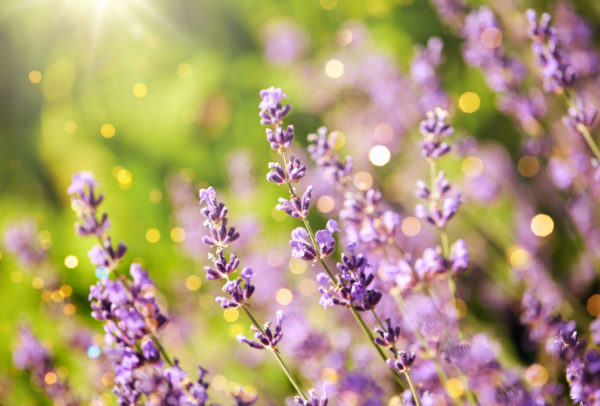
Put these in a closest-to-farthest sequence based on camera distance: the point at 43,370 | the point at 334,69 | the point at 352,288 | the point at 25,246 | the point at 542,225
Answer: the point at 352,288 < the point at 43,370 < the point at 542,225 < the point at 25,246 < the point at 334,69

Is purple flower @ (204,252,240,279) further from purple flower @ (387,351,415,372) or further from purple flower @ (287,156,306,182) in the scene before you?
purple flower @ (387,351,415,372)

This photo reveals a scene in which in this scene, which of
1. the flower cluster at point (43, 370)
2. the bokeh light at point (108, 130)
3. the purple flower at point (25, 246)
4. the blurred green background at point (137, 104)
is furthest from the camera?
the bokeh light at point (108, 130)

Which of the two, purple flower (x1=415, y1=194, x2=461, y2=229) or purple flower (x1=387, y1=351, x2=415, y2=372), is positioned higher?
purple flower (x1=415, y1=194, x2=461, y2=229)

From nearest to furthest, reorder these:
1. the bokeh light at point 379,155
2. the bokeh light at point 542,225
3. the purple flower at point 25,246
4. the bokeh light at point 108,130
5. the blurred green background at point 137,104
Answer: the bokeh light at point 542,225
the purple flower at point 25,246
the bokeh light at point 379,155
the blurred green background at point 137,104
the bokeh light at point 108,130

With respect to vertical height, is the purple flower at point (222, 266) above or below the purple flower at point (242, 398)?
above

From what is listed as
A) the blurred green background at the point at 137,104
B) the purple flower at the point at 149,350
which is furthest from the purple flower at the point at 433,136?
Answer: the blurred green background at the point at 137,104

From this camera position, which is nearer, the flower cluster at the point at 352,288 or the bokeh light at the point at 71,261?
the flower cluster at the point at 352,288

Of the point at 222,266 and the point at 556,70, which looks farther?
the point at 556,70

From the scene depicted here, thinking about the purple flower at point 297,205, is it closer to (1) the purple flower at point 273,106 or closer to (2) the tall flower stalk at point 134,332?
(1) the purple flower at point 273,106

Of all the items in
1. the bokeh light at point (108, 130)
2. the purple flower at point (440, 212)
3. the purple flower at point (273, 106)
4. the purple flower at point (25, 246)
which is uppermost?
the bokeh light at point (108, 130)

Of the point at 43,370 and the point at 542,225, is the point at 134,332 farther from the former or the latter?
the point at 542,225

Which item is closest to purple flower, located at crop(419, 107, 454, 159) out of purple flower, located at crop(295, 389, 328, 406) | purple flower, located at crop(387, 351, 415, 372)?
purple flower, located at crop(387, 351, 415, 372)

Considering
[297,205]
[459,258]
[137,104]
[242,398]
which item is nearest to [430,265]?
[459,258]

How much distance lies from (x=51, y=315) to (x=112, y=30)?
6.00ft
